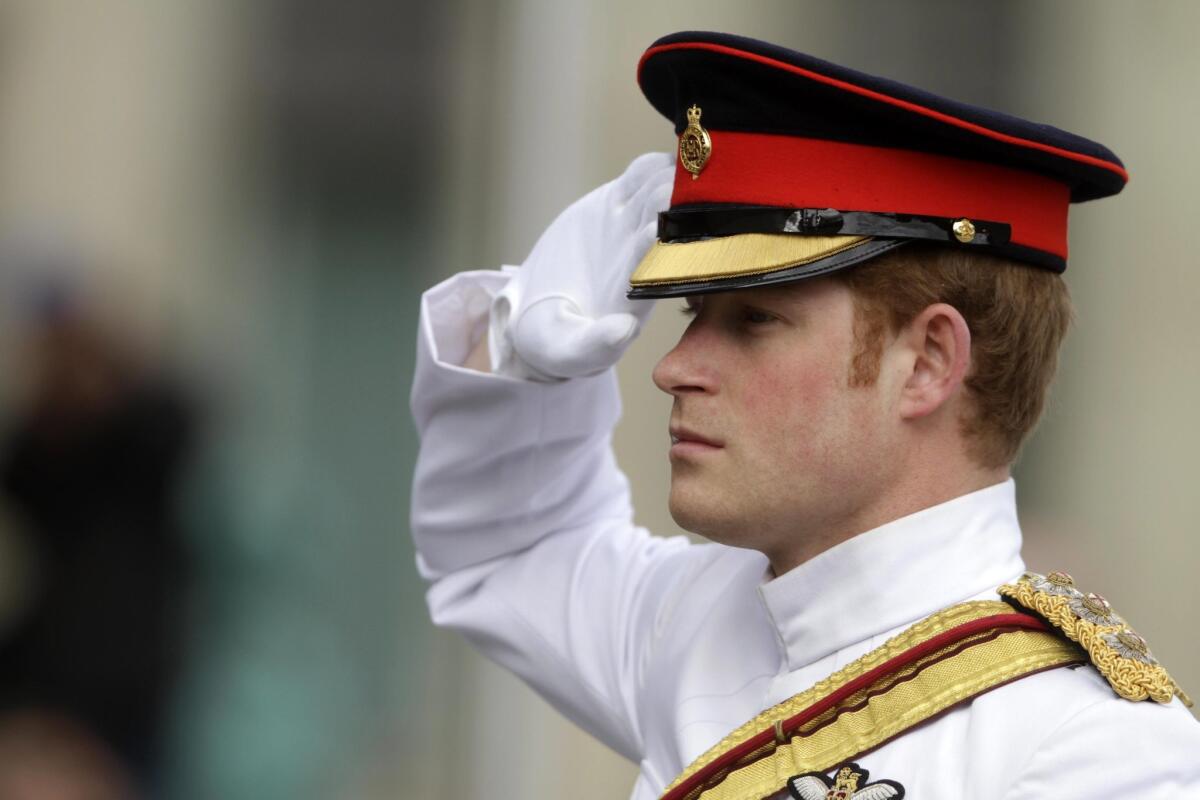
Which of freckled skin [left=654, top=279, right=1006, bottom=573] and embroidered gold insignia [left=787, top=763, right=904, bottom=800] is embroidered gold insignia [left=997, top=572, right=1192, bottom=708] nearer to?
freckled skin [left=654, top=279, right=1006, bottom=573]

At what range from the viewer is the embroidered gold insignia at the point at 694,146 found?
2.68 meters

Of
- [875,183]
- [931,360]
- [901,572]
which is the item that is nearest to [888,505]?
[901,572]

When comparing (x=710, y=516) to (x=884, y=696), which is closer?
(x=884, y=696)

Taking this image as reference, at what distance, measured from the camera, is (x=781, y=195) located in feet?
8.52

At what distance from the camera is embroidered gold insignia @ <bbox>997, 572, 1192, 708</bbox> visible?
93.8 inches

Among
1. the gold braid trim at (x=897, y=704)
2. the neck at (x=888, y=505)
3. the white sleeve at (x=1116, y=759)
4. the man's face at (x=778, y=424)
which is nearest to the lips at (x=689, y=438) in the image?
the man's face at (x=778, y=424)

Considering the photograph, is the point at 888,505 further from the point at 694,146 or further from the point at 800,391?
the point at 694,146

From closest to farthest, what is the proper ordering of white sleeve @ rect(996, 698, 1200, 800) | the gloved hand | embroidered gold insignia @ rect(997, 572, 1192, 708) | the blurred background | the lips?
white sleeve @ rect(996, 698, 1200, 800) → embroidered gold insignia @ rect(997, 572, 1192, 708) → the lips → the gloved hand → the blurred background

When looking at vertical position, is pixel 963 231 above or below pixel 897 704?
above

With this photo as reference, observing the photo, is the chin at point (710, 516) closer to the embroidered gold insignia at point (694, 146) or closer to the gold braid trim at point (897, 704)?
the gold braid trim at point (897, 704)

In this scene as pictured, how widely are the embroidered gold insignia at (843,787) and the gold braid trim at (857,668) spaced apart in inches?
4.7

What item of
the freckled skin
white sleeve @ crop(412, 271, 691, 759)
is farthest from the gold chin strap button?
white sleeve @ crop(412, 271, 691, 759)

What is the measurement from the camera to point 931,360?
8.60 feet

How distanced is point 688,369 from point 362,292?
5.17 m
